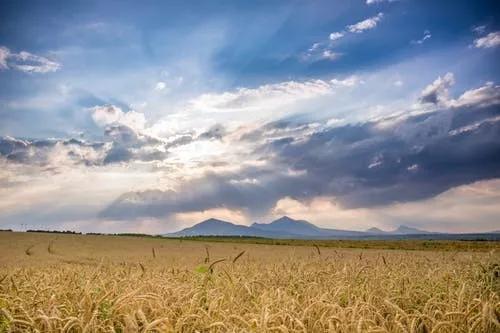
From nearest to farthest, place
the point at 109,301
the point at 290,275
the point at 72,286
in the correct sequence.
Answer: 1. the point at 109,301
2. the point at 72,286
3. the point at 290,275

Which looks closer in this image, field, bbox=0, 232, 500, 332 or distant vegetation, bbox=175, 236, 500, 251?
field, bbox=0, 232, 500, 332

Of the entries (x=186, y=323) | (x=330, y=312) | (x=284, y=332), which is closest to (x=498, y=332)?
(x=330, y=312)

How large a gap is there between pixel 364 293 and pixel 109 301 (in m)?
3.38

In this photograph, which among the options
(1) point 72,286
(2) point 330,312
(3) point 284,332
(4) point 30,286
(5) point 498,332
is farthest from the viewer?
(1) point 72,286

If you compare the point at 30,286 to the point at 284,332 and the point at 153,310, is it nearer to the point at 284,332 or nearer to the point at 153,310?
the point at 153,310

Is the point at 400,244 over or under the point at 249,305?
under

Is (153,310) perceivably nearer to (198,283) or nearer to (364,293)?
(198,283)

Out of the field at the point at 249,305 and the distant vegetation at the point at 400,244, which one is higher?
the field at the point at 249,305

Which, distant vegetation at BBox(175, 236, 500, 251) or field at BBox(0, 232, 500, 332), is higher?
field at BBox(0, 232, 500, 332)

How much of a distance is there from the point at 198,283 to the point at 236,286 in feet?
2.28

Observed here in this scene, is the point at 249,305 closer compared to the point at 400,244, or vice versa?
the point at 249,305

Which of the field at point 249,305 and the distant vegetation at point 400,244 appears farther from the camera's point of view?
the distant vegetation at point 400,244

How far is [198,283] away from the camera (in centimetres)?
711

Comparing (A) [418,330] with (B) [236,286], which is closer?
(A) [418,330]
